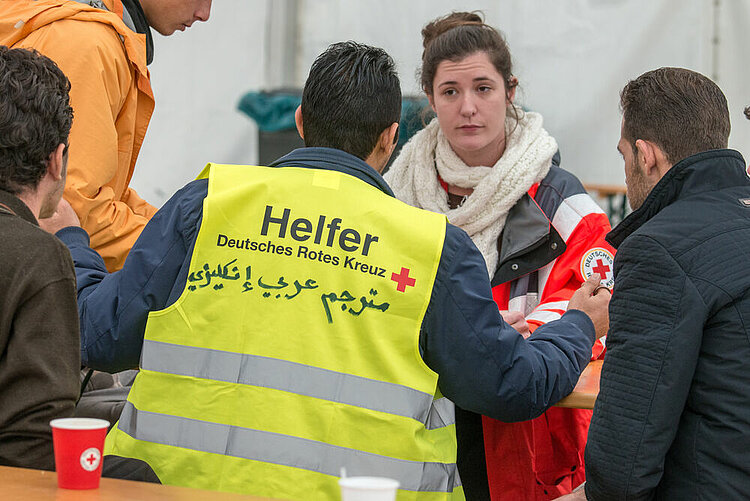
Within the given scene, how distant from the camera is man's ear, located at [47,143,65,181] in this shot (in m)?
1.90

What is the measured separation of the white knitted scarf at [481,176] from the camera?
3.00 m

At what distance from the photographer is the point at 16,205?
5.91ft

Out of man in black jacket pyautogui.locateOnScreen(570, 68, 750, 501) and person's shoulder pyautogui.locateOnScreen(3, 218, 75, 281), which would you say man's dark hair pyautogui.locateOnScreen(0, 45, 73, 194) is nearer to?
person's shoulder pyautogui.locateOnScreen(3, 218, 75, 281)

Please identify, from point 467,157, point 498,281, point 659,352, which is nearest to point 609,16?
point 467,157

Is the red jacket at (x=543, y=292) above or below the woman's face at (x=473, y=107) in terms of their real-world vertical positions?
below

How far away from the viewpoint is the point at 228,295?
1885 mm

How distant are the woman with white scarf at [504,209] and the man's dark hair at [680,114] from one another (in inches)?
25.2

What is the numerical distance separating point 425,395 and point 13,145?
924 millimetres

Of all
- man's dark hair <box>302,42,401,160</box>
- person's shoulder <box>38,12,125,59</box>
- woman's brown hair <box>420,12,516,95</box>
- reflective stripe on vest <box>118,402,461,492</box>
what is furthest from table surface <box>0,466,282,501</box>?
woman's brown hair <box>420,12,516,95</box>

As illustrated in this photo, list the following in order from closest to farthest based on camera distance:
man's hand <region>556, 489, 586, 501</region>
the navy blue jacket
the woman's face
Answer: the navy blue jacket < man's hand <region>556, 489, 586, 501</region> < the woman's face

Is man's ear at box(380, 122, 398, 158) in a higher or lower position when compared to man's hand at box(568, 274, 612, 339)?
higher

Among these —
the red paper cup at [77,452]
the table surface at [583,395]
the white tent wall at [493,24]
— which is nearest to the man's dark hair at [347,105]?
the table surface at [583,395]

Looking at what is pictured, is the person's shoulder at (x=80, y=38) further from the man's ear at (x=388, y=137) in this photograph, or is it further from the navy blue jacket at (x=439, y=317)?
the man's ear at (x=388, y=137)

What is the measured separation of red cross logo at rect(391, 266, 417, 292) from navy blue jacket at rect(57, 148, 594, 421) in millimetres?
52
